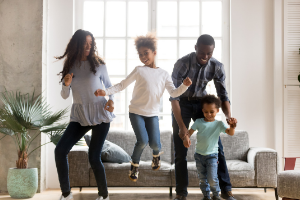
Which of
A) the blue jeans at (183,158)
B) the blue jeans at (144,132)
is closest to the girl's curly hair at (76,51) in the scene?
the blue jeans at (144,132)

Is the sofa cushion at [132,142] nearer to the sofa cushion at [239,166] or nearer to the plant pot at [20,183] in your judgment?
the sofa cushion at [239,166]

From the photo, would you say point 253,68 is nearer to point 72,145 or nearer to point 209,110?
point 209,110

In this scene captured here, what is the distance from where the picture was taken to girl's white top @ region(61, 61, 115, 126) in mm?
2516

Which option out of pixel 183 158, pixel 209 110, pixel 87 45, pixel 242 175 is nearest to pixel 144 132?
pixel 183 158

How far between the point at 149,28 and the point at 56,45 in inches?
49.6

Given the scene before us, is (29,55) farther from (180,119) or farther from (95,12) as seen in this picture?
(180,119)

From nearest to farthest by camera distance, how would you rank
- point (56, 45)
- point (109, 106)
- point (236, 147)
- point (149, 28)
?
1. point (109, 106)
2. point (236, 147)
3. point (56, 45)
4. point (149, 28)

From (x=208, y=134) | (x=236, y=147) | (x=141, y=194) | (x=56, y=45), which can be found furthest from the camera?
(x=56, y=45)

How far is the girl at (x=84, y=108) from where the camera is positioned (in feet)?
8.20

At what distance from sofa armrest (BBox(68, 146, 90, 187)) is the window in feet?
3.37

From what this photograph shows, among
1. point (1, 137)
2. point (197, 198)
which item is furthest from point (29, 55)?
point (197, 198)

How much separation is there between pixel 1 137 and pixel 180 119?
2.34 metres

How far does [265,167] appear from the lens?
10.7ft

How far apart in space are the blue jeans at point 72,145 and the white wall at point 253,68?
2.17 meters
